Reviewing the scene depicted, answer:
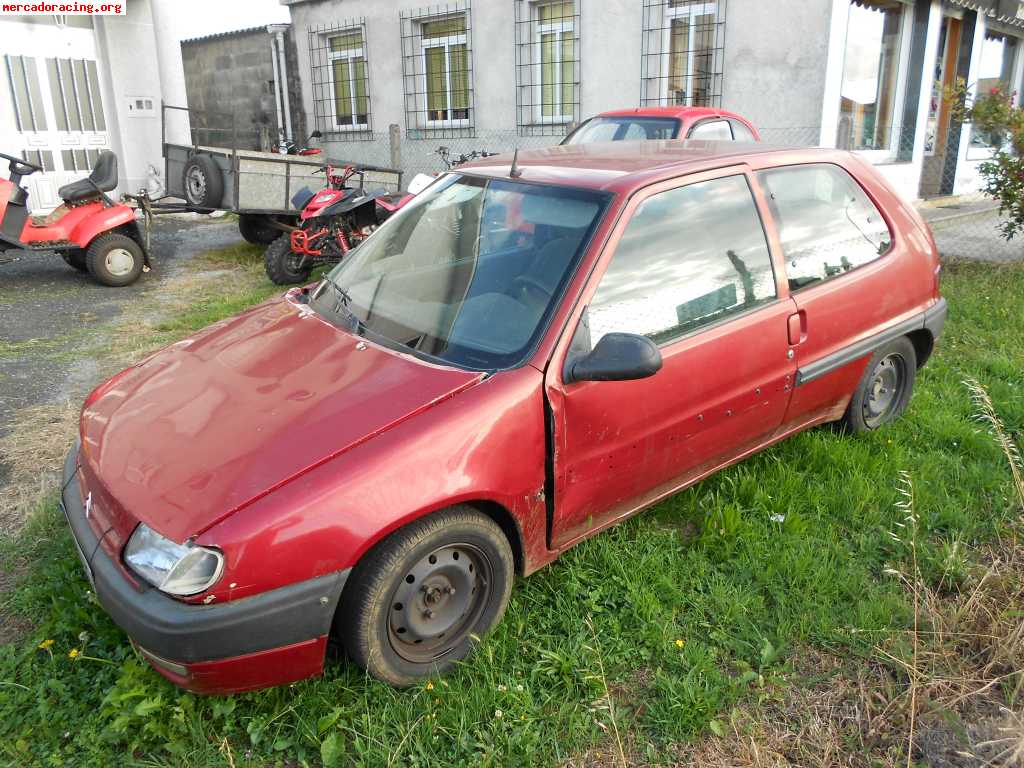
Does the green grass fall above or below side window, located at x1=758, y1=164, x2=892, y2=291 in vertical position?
below

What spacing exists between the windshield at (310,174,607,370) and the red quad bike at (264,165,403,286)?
420cm

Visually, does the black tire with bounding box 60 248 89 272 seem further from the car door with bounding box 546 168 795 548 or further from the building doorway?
the building doorway

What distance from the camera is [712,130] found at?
25.3 ft

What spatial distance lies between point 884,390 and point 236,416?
131 inches


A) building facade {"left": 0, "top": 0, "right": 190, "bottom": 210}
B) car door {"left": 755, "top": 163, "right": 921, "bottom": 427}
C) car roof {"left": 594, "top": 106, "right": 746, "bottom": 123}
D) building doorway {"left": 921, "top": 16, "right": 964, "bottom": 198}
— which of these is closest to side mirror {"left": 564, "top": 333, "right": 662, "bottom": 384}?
car door {"left": 755, "top": 163, "right": 921, "bottom": 427}

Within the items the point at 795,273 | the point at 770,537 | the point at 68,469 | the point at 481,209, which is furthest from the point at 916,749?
the point at 68,469

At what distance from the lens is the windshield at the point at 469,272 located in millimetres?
2762

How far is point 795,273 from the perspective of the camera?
11.2ft

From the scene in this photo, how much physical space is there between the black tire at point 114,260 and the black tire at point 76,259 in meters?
0.36

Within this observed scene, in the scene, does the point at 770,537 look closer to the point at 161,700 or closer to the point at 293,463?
the point at 293,463

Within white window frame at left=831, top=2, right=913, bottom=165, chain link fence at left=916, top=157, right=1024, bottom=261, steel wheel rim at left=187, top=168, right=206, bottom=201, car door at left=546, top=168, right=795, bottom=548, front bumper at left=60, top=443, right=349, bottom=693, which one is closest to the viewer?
front bumper at left=60, top=443, right=349, bottom=693

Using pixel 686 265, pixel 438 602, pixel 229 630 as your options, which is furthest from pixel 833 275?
pixel 229 630

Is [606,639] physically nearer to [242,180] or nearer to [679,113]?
[679,113]

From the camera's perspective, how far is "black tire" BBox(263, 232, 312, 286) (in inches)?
306
